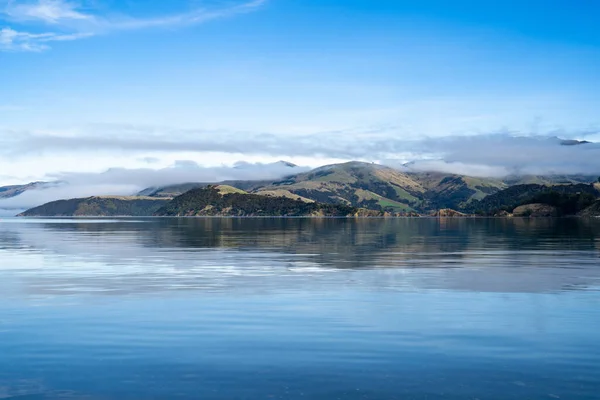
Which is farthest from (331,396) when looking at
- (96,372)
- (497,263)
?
(497,263)

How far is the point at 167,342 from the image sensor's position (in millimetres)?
23703

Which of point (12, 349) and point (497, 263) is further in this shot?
point (497, 263)

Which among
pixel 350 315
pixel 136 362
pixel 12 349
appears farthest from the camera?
pixel 350 315

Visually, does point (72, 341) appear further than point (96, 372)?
Yes

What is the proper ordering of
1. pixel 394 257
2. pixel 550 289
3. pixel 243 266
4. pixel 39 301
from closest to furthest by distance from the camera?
1. pixel 39 301
2. pixel 550 289
3. pixel 243 266
4. pixel 394 257

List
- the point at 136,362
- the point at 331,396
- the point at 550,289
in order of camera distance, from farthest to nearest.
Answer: the point at 550,289
the point at 136,362
the point at 331,396

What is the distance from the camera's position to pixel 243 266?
54312mm

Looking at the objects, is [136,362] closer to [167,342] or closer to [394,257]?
[167,342]

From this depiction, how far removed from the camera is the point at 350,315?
29.3 m

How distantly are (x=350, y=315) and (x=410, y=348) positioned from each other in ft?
22.8

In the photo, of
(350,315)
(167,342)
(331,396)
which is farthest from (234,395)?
(350,315)

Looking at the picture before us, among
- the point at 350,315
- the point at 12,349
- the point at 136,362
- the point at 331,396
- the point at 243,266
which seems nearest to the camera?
the point at 331,396

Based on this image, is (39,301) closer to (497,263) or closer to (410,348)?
(410,348)

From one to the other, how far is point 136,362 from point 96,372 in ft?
5.01
